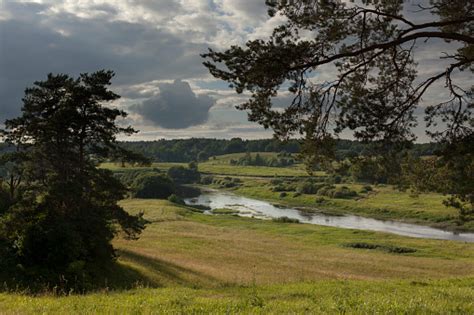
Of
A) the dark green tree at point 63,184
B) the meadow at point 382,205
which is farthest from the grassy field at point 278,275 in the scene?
the meadow at point 382,205

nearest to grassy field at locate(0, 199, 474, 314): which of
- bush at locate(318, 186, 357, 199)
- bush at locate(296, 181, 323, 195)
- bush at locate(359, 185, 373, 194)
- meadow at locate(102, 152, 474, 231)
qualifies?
meadow at locate(102, 152, 474, 231)

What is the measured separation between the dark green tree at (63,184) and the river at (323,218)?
2328 inches

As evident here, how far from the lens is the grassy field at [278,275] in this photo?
1045 cm

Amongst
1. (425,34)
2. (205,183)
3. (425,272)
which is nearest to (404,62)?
(425,34)

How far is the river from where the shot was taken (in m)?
72.2

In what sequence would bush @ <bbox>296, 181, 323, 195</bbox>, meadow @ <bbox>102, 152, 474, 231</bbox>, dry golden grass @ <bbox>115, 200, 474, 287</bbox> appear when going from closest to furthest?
dry golden grass @ <bbox>115, 200, 474, 287</bbox> < meadow @ <bbox>102, 152, 474, 231</bbox> < bush @ <bbox>296, 181, 323, 195</bbox>

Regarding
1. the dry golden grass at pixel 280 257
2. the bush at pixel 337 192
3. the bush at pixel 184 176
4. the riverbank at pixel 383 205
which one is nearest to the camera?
the dry golden grass at pixel 280 257

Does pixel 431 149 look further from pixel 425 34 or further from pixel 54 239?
pixel 54 239

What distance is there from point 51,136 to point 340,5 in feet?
64.8

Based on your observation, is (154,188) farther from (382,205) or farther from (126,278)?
(126,278)

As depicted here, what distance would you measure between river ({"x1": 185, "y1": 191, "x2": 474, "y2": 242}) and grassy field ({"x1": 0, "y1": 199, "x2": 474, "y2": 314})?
10988 millimetres

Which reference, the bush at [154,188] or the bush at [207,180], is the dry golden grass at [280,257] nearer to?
the bush at [154,188]

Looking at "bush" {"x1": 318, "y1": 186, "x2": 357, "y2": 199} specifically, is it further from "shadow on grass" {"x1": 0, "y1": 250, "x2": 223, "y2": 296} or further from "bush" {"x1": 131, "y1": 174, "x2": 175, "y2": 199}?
"shadow on grass" {"x1": 0, "y1": 250, "x2": 223, "y2": 296}

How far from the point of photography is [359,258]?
44.8 meters
